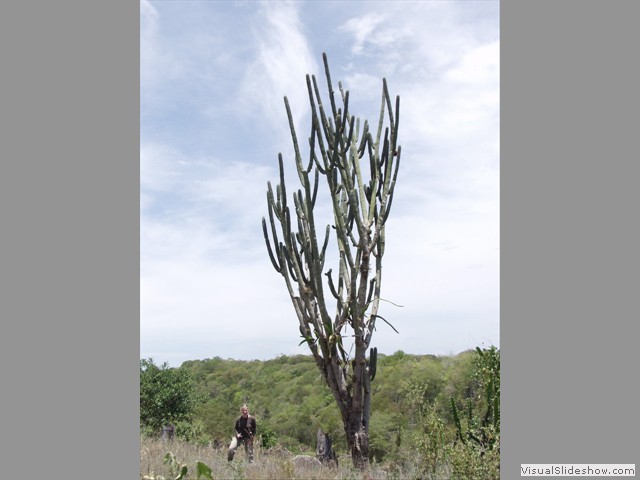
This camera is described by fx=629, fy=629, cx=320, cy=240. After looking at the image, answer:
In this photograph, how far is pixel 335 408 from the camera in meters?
20.8

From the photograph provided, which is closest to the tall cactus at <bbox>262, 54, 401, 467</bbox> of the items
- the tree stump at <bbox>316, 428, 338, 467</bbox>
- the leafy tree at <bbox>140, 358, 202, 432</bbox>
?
the tree stump at <bbox>316, 428, 338, 467</bbox>

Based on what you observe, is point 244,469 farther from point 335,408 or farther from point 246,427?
point 335,408

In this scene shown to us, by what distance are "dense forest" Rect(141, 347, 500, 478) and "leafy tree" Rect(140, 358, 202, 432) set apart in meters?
0.04

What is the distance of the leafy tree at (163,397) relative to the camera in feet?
54.1

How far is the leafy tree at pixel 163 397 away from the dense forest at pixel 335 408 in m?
0.04

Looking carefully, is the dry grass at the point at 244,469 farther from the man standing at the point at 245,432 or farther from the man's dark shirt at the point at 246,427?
the man's dark shirt at the point at 246,427

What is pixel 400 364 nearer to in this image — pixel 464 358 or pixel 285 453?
pixel 464 358

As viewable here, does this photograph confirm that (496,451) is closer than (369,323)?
Yes

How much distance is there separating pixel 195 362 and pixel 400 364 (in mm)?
14397

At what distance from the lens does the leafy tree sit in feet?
54.1

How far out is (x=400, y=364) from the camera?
2372cm

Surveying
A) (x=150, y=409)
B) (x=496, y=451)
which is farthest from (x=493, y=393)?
(x=150, y=409)

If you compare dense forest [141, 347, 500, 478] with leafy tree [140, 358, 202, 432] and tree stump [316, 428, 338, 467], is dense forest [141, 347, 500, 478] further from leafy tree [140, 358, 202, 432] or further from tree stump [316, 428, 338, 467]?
tree stump [316, 428, 338, 467]

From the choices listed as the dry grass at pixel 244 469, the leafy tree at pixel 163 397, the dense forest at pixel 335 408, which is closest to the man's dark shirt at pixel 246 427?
the dry grass at pixel 244 469
